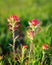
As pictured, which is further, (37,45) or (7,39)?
(7,39)

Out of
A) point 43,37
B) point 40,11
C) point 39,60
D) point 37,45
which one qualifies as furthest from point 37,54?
point 40,11

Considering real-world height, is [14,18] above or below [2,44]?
above

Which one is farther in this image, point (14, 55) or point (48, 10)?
point (48, 10)

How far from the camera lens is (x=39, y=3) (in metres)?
9.70

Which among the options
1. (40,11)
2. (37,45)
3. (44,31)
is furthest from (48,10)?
(37,45)

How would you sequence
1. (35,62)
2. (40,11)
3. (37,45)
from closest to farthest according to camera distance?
(35,62) < (37,45) < (40,11)

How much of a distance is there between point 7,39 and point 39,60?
3.87ft

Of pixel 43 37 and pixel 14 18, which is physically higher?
pixel 14 18

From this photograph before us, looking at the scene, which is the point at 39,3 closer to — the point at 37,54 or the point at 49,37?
the point at 49,37

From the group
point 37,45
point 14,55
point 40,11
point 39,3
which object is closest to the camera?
point 14,55

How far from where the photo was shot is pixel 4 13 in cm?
790

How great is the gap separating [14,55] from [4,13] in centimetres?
442

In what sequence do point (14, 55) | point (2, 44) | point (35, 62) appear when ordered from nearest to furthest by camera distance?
point (35, 62), point (14, 55), point (2, 44)

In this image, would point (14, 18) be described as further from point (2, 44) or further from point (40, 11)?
point (40, 11)
